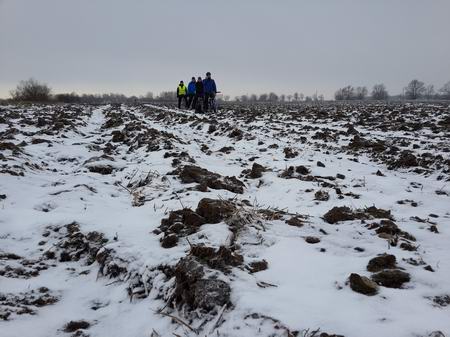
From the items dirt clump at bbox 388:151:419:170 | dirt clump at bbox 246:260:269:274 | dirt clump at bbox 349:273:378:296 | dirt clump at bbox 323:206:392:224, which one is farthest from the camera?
dirt clump at bbox 388:151:419:170

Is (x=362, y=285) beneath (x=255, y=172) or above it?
beneath

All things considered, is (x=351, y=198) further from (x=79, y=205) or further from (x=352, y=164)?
(x=79, y=205)

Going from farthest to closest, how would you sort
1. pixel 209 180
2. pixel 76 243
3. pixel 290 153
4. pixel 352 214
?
pixel 290 153 → pixel 209 180 → pixel 352 214 → pixel 76 243

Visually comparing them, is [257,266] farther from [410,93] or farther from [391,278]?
[410,93]

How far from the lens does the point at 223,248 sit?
358cm


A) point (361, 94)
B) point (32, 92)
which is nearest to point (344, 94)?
point (361, 94)

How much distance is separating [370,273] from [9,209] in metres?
4.35

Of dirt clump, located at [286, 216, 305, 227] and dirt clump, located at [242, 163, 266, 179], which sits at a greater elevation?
dirt clump, located at [242, 163, 266, 179]

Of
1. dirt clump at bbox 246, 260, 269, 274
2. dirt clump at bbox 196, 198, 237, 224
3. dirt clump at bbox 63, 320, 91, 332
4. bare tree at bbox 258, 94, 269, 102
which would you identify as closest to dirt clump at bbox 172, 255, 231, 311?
dirt clump at bbox 246, 260, 269, 274

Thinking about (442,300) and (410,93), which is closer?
(442,300)

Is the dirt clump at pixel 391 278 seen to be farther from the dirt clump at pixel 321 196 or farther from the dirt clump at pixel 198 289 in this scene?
the dirt clump at pixel 321 196

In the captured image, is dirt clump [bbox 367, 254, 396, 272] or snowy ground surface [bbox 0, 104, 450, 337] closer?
snowy ground surface [bbox 0, 104, 450, 337]

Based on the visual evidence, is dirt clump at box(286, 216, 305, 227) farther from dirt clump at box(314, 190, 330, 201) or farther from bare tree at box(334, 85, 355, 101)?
bare tree at box(334, 85, 355, 101)

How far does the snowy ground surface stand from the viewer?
114 inches
